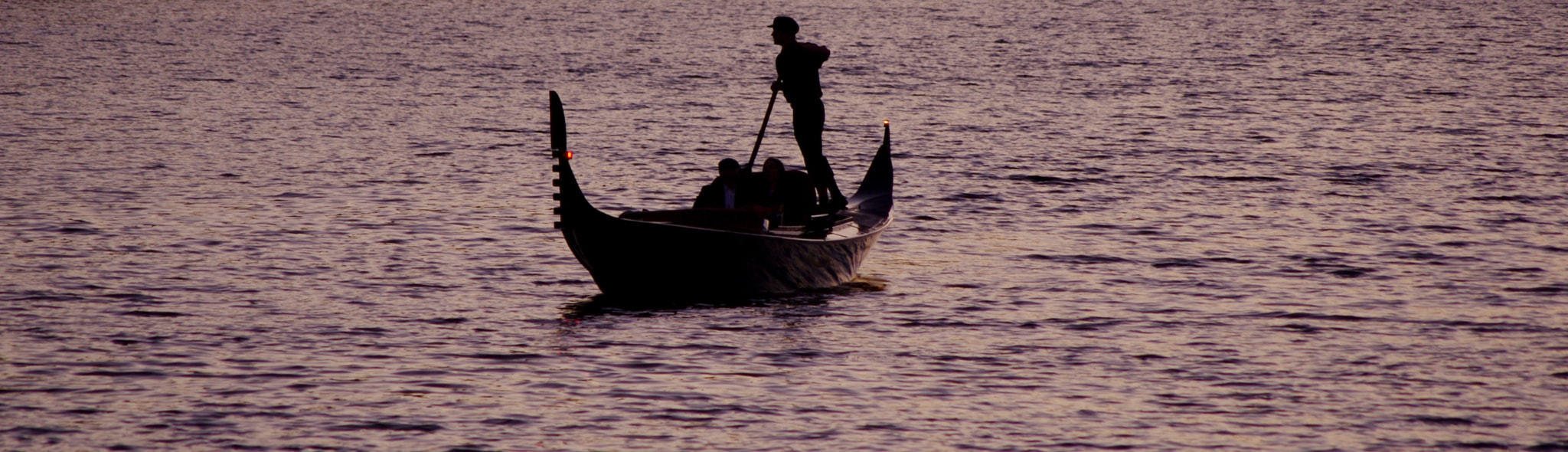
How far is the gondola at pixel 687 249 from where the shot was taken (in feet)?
45.4

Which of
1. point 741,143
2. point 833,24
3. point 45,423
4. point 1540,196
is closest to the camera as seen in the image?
point 45,423

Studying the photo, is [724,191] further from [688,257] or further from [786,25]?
[786,25]

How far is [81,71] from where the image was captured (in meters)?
40.0

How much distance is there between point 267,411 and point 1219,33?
49.4 m

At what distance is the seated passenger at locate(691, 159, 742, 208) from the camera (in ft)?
49.1

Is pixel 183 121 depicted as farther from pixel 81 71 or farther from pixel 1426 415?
pixel 1426 415

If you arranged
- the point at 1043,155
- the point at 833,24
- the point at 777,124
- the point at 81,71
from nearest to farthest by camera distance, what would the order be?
the point at 1043,155 < the point at 777,124 < the point at 81,71 < the point at 833,24

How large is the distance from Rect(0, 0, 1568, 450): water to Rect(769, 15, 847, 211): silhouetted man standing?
4.08 ft

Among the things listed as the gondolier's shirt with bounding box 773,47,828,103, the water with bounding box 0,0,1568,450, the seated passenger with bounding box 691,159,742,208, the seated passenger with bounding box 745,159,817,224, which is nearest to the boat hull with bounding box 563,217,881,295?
the water with bounding box 0,0,1568,450

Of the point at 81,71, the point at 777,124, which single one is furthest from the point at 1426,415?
the point at 81,71

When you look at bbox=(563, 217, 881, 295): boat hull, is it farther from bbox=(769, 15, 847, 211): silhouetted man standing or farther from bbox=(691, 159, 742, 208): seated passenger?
bbox=(769, 15, 847, 211): silhouetted man standing

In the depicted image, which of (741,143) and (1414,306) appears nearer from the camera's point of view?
(1414,306)

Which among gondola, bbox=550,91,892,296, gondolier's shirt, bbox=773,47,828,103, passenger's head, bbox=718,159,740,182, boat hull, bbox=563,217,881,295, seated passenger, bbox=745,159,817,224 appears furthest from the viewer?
gondolier's shirt, bbox=773,47,828,103

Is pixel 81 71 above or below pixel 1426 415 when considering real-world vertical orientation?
above
